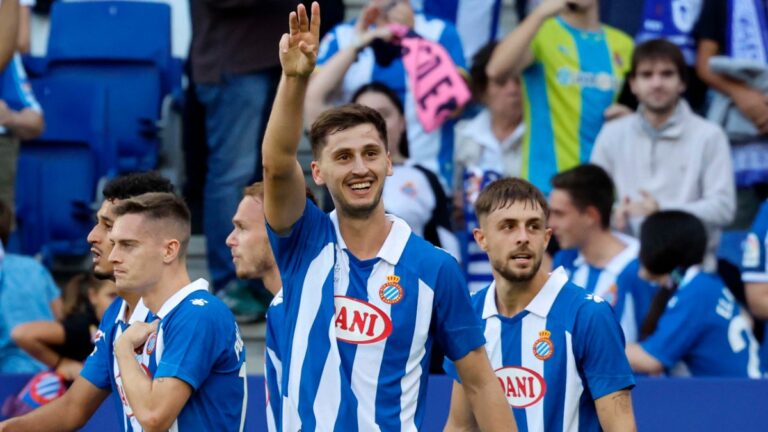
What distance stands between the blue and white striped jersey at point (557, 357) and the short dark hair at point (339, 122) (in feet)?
3.15

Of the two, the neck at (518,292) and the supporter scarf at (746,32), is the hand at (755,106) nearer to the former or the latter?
the supporter scarf at (746,32)

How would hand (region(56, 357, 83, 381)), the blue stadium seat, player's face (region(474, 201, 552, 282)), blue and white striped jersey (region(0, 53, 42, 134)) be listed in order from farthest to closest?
the blue stadium seat
blue and white striped jersey (region(0, 53, 42, 134))
hand (region(56, 357, 83, 381))
player's face (region(474, 201, 552, 282))

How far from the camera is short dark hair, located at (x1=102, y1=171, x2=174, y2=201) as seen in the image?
5473 millimetres

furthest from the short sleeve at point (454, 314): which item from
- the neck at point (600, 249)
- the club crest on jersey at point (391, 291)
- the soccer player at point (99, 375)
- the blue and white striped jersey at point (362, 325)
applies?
the neck at point (600, 249)

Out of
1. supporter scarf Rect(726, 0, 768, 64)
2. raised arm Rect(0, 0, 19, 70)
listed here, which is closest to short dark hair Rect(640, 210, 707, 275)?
supporter scarf Rect(726, 0, 768, 64)

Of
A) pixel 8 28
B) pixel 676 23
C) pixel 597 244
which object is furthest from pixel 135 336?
pixel 676 23

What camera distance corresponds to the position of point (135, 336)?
4.78m

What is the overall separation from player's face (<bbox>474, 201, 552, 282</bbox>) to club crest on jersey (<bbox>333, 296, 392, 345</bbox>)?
74 cm

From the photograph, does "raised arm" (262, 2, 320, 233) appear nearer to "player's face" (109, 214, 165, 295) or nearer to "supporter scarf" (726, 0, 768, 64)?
"player's face" (109, 214, 165, 295)

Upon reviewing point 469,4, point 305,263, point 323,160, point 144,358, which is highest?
point 469,4

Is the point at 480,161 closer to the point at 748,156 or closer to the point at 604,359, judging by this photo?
the point at 748,156

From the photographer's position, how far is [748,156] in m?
8.29

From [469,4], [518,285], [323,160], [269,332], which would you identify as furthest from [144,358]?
[469,4]

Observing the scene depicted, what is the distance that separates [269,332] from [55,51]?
4711 mm
